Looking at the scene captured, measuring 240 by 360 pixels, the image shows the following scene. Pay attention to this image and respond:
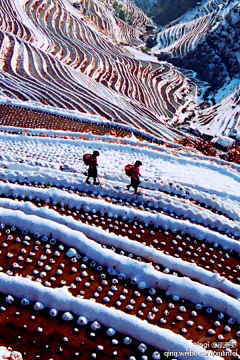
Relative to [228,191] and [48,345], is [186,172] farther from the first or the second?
[48,345]

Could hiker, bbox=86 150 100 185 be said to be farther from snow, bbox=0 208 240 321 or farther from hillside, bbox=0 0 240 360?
snow, bbox=0 208 240 321

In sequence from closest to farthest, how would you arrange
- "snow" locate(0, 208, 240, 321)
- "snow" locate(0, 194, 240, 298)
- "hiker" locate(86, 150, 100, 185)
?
"snow" locate(0, 208, 240, 321) → "snow" locate(0, 194, 240, 298) → "hiker" locate(86, 150, 100, 185)

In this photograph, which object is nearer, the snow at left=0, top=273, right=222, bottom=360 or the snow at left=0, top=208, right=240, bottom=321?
the snow at left=0, top=273, right=222, bottom=360

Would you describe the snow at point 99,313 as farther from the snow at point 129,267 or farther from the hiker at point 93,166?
the hiker at point 93,166

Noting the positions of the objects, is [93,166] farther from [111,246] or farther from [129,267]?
[129,267]

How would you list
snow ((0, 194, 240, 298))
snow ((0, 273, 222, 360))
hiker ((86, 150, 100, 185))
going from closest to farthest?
1. snow ((0, 273, 222, 360))
2. snow ((0, 194, 240, 298))
3. hiker ((86, 150, 100, 185))

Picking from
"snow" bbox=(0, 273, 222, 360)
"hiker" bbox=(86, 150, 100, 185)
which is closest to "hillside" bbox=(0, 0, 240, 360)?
"snow" bbox=(0, 273, 222, 360)

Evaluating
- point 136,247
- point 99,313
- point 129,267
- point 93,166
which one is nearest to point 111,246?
point 136,247

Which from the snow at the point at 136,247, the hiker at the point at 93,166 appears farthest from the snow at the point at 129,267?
the hiker at the point at 93,166

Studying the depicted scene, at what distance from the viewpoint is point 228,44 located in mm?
58000

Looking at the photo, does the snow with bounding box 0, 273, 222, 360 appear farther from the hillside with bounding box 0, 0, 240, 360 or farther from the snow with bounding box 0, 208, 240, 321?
the snow with bounding box 0, 208, 240, 321

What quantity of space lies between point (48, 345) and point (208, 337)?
2990 millimetres

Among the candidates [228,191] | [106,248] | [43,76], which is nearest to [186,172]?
[228,191]

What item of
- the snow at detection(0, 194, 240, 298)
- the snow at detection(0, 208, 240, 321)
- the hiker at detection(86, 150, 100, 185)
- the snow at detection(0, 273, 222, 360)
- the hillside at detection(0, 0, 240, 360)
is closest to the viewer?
the snow at detection(0, 273, 222, 360)
